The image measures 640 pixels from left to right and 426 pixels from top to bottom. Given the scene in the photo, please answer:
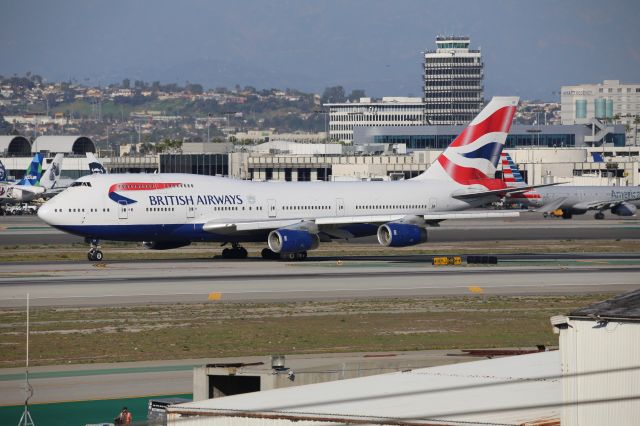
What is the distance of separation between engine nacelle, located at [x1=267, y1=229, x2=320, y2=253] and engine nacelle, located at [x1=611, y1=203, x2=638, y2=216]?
7066 cm

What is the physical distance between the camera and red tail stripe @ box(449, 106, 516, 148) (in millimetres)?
76688

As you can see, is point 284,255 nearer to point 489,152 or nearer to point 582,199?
point 489,152

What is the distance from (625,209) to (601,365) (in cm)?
11132

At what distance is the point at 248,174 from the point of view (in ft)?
618

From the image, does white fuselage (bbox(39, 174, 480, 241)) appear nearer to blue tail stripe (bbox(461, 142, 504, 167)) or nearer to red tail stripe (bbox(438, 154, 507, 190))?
red tail stripe (bbox(438, 154, 507, 190))

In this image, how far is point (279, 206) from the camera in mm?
71250

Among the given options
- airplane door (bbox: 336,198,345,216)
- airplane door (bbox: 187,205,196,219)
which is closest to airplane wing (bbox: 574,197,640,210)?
airplane door (bbox: 336,198,345,216)

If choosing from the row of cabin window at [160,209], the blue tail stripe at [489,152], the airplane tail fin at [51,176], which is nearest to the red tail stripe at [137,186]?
the row of cabin window at [160,209]

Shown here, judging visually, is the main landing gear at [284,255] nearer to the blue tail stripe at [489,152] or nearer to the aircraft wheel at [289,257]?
the aircraft wheel at [289,257]

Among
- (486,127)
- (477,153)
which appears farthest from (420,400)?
(486,127)

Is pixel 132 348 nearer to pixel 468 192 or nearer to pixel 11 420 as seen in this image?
pixel 11 420

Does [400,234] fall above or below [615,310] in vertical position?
below

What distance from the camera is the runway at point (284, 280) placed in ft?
178

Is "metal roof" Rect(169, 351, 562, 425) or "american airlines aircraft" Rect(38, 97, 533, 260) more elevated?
"american airlines aircraft" Rect(38, 97, 533, 260)
